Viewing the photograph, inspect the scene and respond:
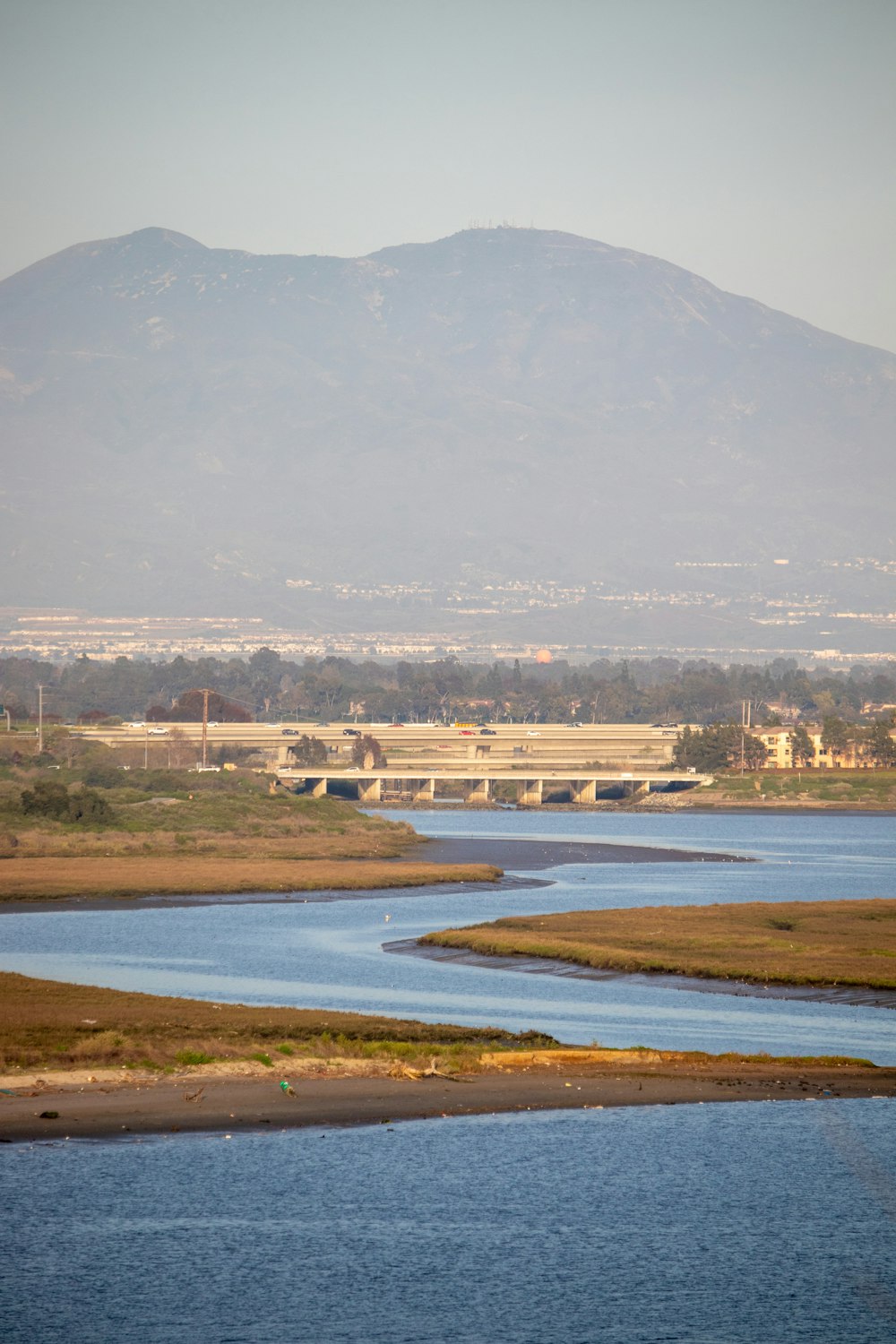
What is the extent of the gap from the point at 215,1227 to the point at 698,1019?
87.2ft

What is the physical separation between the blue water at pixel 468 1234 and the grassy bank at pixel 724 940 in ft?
85.9

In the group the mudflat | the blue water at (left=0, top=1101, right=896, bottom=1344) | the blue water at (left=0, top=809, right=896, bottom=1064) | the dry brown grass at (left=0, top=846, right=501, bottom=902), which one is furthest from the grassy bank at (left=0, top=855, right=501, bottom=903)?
the blue water at (left=0, top=1101, right=896, bottom=1344)

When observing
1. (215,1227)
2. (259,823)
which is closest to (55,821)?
(259,823)

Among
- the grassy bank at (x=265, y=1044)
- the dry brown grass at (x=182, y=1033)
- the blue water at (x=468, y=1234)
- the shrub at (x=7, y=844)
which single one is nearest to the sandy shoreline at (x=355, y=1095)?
the grassy bank at (x=265, y=1044)

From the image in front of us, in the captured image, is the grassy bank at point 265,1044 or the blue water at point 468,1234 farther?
the grassy bank at point 265,1044

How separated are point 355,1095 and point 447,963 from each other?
30.3 metres

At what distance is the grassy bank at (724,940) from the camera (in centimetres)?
6612

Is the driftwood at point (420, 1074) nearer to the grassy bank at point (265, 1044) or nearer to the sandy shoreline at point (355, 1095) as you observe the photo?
the sandy shoreline at point (355, 1095)

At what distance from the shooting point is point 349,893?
102 meters

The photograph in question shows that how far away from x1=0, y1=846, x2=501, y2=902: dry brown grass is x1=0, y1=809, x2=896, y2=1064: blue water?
3.88 meters

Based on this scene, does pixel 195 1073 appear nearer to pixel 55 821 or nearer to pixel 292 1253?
pixel 292 1253

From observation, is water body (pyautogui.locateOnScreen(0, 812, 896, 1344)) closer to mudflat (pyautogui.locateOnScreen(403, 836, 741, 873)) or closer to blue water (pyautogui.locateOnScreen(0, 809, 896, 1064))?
blue water (pyautogui.locateOnScreen(0, 809, 896, 1064))

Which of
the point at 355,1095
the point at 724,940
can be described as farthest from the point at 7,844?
the point at 355,1095

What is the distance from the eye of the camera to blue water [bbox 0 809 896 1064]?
54.4m
